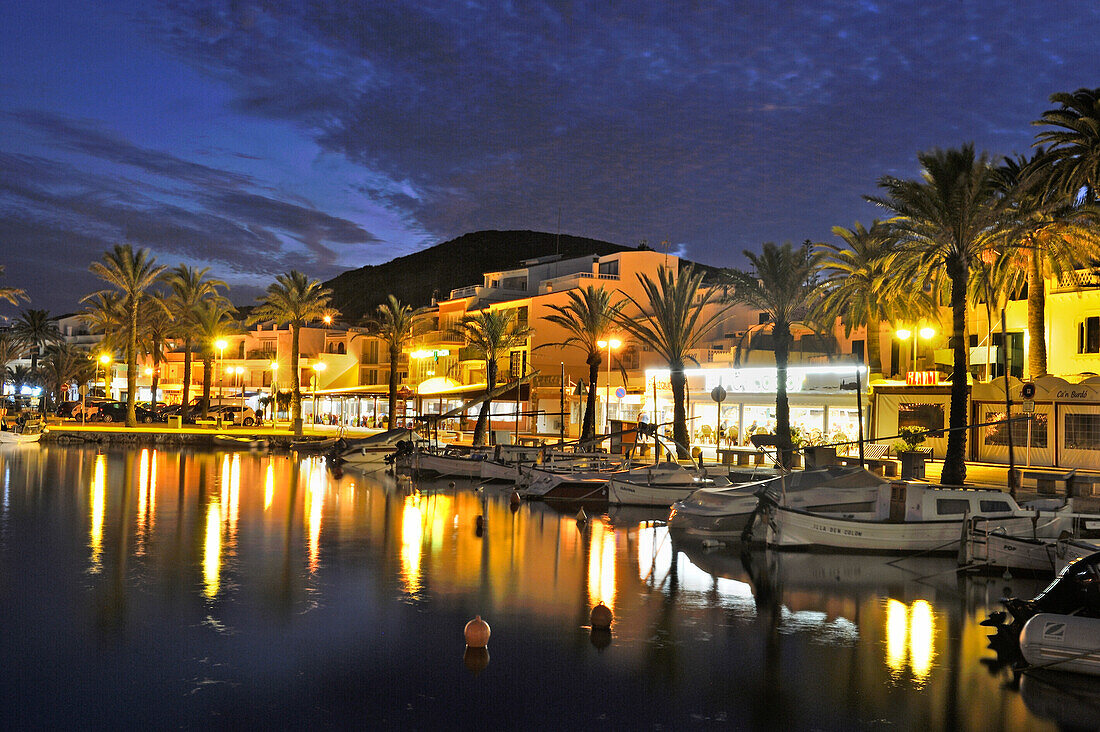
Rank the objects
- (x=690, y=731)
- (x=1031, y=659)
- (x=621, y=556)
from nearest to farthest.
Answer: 1. (x=690, y=731)
2. (x=1031, y=659)
3. (x=621, y=556)

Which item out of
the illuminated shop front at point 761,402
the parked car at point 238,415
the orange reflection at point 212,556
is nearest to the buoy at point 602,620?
the orange reflection at point 212,556

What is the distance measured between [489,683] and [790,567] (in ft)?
37.2

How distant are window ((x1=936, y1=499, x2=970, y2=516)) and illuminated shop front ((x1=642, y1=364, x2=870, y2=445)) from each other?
62.2ft

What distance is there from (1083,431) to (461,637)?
102 feet

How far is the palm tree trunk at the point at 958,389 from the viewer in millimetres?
30500

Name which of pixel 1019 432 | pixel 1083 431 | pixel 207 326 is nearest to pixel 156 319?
pixel 207 326

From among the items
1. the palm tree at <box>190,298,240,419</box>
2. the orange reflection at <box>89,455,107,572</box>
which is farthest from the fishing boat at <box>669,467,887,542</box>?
the palm tree at <box>190,298,240,419</box>

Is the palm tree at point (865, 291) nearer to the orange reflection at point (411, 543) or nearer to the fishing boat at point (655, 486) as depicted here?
the fishing boat at point (655, 486)

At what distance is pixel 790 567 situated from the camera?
70.8 ft

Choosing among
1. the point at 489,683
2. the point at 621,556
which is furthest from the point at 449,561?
the point at 489,683

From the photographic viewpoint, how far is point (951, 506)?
22.3 meters

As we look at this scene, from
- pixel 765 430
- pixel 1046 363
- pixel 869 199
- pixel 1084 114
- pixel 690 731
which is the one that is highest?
pixel 1084 114

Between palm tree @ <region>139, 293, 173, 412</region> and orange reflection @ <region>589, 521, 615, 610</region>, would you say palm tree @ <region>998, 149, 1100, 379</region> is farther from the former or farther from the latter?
palm tree @ <region>139, 293, 173, 412</region>

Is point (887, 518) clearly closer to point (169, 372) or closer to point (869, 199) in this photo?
point (869, 199)
